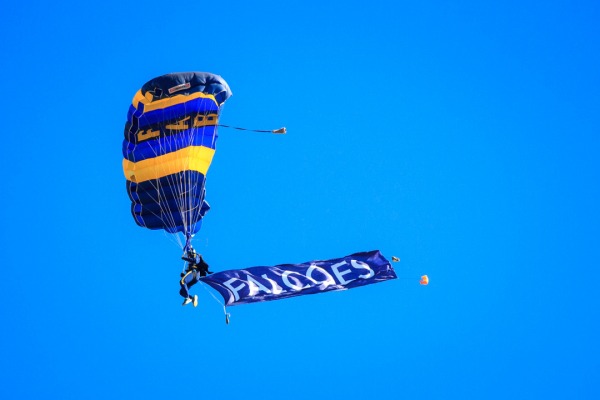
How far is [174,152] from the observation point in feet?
82.3

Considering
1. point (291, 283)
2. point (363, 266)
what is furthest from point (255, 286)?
point (363, 266)

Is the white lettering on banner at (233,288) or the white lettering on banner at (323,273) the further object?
the white lettering on banner at (323,273)

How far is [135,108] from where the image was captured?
78.3 feet

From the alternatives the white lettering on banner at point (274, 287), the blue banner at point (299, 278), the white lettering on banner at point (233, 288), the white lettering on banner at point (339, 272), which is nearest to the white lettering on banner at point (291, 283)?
the blue banner at point (299, 278)

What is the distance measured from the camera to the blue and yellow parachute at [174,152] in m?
24.2

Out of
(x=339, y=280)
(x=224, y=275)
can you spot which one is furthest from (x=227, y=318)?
(x=339, y=280)

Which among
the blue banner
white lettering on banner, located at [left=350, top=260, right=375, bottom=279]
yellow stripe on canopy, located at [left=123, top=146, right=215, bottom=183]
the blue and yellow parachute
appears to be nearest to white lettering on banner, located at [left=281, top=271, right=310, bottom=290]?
the blue banner

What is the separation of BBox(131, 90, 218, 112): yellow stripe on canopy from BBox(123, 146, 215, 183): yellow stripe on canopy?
1.26m

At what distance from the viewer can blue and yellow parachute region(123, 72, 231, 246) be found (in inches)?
953

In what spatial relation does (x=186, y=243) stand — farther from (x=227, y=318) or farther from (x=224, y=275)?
(x=227, y=318)

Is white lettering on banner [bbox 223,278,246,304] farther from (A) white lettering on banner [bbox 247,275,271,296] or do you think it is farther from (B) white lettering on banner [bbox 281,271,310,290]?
(B) white lettering on banner [bbox 281,271,310,290]

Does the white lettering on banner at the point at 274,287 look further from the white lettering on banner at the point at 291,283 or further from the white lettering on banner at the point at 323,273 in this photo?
the white lettering on banner at the point at 323,273

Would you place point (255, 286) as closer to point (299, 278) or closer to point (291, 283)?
point (291, 283)

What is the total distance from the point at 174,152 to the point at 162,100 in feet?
4.64
